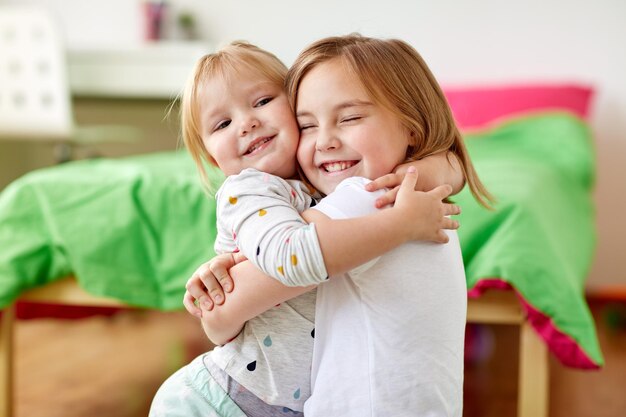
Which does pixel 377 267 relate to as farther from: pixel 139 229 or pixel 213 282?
pixel 139 229

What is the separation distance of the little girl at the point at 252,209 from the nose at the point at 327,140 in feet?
0.16

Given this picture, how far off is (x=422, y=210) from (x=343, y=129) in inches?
5.2

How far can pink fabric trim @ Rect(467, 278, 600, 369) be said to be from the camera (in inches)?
48.6

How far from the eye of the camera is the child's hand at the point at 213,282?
0.79 m

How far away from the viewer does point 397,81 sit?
31.1 inches

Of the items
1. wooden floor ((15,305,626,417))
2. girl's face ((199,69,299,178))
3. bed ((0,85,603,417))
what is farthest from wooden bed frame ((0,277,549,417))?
girl's face ((199,69,299,178))

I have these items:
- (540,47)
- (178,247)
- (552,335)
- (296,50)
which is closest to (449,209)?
(552,335)

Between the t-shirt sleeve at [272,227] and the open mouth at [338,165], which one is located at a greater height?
the open mouth at [338,165]

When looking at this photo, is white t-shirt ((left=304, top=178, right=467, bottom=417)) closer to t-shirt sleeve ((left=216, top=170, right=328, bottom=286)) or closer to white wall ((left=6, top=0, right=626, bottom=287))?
t-shirt sleeve ((left=216, top=170, right=328, bottom=286))

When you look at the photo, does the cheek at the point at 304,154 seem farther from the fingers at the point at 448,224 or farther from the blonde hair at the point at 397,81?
the fingers at the point at 448,224

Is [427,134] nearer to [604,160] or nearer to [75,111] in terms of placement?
[604,160]

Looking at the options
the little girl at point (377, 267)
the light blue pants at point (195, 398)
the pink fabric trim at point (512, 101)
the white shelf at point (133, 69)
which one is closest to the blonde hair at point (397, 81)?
the little girl at point (377, 267)

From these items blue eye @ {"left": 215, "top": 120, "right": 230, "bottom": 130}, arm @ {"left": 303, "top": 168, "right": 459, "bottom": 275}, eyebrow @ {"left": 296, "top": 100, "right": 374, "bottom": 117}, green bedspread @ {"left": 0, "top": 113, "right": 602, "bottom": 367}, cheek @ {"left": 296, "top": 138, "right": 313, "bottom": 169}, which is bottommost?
green bedspread @ {"left": 0, "top": 113, "right": 602, "bottom": 367}

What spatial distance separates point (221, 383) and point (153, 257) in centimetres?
72
